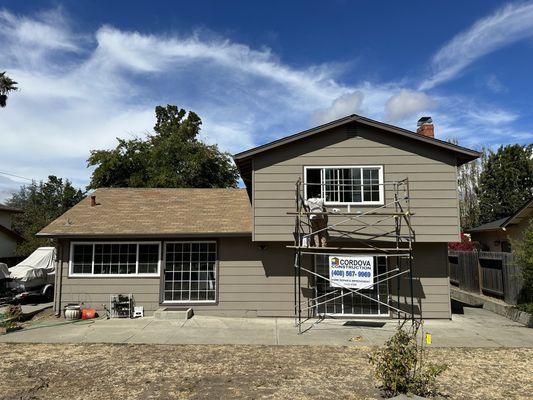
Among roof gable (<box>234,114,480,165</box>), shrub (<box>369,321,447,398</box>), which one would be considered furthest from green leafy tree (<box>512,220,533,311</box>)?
shrub (<box>369,321,447,398</box>)

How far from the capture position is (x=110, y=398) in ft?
21.2

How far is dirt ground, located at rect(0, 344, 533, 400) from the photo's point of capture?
6719 millimetres

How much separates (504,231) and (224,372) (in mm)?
17880

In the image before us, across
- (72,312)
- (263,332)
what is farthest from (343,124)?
(72,312)

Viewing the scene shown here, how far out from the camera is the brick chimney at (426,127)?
48.2 ft

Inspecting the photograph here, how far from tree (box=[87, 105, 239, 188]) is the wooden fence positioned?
18062 mm

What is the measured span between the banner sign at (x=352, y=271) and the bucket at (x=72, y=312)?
759 centimetres

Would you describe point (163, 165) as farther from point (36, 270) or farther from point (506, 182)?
point (506, 182)

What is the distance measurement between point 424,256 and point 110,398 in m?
9.80

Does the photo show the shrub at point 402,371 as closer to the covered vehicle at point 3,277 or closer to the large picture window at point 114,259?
the large picture window at point 114,259

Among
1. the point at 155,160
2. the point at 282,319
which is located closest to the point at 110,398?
the point at 282,319


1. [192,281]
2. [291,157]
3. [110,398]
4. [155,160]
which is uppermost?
[155,160]

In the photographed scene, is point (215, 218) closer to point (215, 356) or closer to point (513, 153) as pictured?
point (215, 356)

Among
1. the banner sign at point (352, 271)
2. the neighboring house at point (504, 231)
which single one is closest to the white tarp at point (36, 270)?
the banner sign at point (352, 271)
